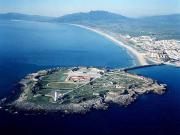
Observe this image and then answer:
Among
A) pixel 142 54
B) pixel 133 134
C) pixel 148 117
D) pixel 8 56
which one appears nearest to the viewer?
pixel 133 134

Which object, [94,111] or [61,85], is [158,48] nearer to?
[61,85]

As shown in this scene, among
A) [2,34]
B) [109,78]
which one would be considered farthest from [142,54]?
[2,34]

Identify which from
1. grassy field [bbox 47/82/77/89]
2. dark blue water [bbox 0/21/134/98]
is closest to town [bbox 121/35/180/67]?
dark blue water [bbox 0/21/134/98]

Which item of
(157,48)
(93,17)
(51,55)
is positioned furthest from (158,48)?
(93,17)

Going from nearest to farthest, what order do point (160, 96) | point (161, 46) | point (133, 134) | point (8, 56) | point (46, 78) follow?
point (133, 134) < point (160, 96) < point (46, 78) < point (8, 56) < point (161, 46)

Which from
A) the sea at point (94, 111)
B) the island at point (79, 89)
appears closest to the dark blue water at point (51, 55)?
the sea at point (94, 111)

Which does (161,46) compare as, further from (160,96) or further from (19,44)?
(160,96)

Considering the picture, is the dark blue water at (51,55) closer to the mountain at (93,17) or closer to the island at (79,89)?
the island at (79,89)
